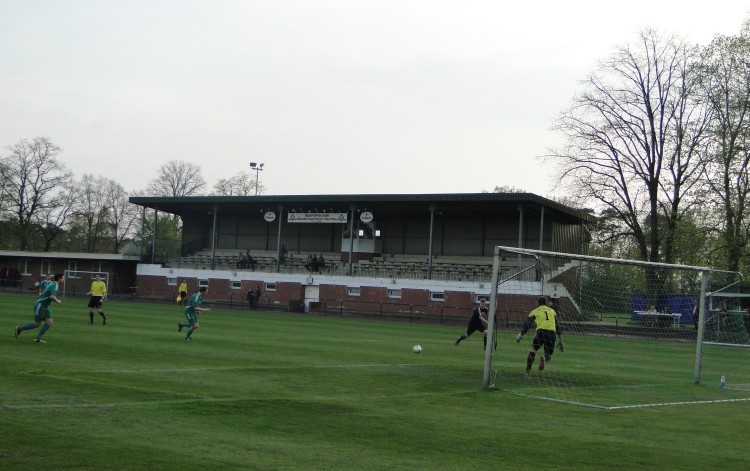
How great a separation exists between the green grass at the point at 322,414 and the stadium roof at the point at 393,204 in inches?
1430

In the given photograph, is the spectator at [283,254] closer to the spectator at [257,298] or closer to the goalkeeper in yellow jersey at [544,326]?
the spectator at [257,298]

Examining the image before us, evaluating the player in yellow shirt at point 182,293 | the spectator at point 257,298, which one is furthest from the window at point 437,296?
the player in yellow shirt at point 182,293

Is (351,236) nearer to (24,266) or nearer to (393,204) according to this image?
→ (393,204)

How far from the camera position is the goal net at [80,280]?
71.2 meters

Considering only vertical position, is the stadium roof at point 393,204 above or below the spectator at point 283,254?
above

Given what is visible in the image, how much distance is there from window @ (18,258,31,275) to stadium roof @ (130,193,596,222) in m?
11.8

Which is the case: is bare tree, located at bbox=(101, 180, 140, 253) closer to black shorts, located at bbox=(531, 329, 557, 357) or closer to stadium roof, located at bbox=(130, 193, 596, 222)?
stadium roof, located at bbox=(130, 193, 596, 222)

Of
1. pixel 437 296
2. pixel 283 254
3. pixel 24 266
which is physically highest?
pixel 283 254

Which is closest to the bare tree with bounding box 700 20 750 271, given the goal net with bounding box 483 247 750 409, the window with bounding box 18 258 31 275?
the goal net with bounding box 483 247 750 409

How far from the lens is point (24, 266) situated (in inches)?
3031

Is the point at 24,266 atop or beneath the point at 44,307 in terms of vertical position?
atop

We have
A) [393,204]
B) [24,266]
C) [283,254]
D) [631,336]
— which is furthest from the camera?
[24,266]

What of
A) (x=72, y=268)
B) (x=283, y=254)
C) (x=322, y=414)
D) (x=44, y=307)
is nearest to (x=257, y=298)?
(x=283, y=254)

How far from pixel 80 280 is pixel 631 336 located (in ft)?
185
